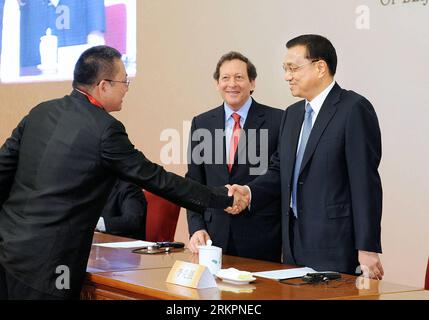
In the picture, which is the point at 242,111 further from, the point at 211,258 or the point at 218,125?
the point at 211,258

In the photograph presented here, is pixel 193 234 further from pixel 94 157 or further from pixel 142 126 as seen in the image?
pixel 142 126

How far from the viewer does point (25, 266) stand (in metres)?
2.50

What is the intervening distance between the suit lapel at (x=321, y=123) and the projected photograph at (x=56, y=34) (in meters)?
3.11

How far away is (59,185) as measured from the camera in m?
2.53

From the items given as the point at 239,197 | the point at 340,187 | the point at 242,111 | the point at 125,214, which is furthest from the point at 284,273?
the point at 125,214

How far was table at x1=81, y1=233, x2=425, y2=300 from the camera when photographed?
2252mm

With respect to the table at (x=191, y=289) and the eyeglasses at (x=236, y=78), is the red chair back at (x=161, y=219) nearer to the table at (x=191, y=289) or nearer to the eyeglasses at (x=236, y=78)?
the eyeglasses at (x=236, y=78)

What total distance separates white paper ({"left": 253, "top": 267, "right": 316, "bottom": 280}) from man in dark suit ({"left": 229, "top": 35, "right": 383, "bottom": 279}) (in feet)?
0.50

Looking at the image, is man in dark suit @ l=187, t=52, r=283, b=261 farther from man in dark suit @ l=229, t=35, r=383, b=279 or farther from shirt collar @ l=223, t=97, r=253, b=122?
man in dark suit @ l=229, t=35, r=383, b=279

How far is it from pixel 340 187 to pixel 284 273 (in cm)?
42

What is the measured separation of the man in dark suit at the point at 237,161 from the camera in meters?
3.41

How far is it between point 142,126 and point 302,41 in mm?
2984

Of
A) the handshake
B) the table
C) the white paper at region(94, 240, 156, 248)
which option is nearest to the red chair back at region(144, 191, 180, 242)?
the white paper at region(94, 240, 156, 248)
